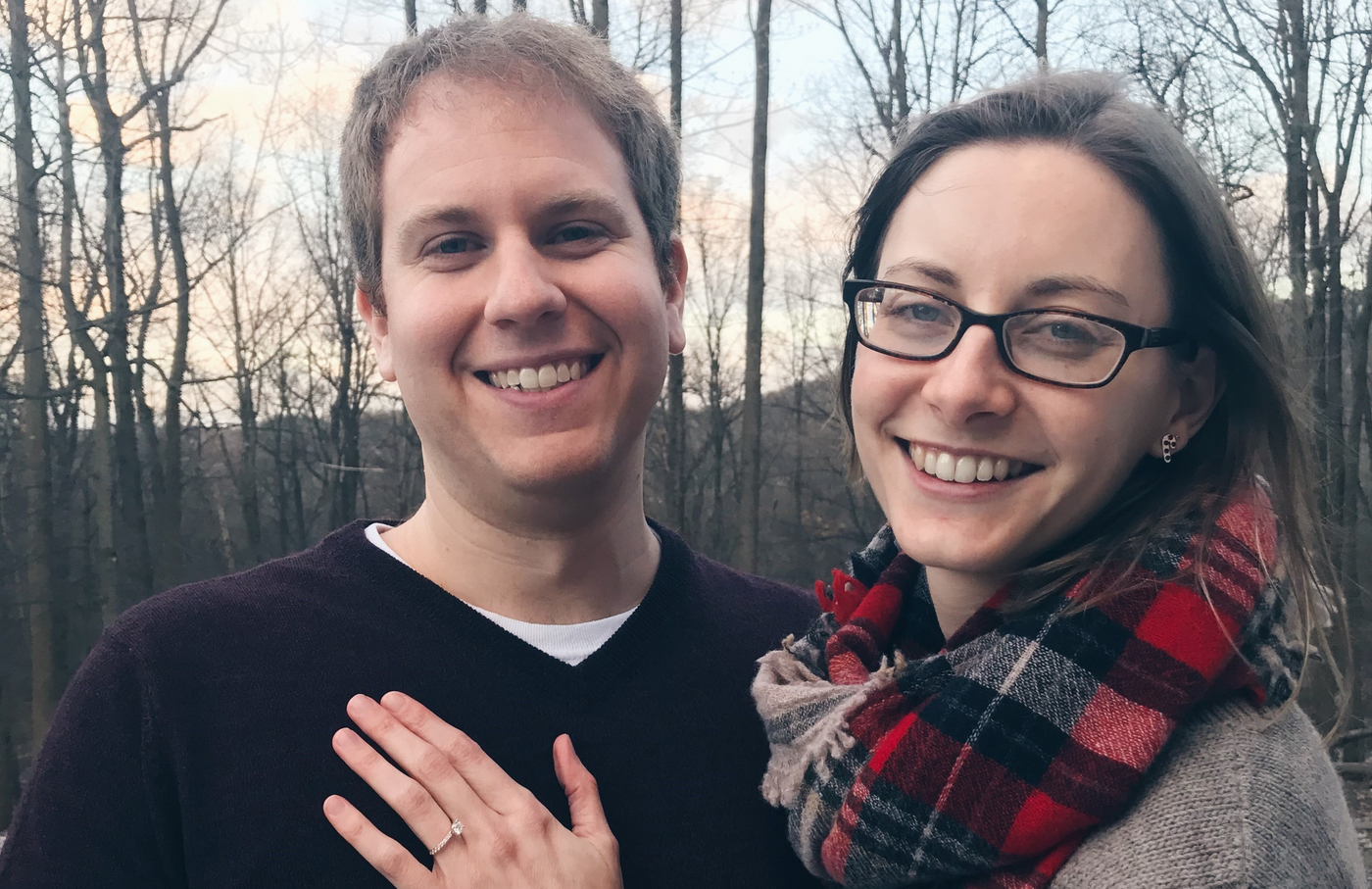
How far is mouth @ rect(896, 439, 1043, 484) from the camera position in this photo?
1.44 m

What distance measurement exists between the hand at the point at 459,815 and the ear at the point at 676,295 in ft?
3.39

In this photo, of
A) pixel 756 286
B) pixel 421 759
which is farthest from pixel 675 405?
pixel 421 759

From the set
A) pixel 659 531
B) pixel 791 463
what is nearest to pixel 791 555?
pixel 791 463

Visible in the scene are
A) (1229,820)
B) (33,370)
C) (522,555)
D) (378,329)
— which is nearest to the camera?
(1229,820)

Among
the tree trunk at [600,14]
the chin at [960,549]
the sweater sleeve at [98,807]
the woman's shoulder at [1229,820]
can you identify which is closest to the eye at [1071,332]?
the chin at [960,549]

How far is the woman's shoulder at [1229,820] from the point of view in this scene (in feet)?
3.80

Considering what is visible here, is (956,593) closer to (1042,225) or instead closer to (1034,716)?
(1034,716)

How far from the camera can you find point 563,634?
1869 millimetres

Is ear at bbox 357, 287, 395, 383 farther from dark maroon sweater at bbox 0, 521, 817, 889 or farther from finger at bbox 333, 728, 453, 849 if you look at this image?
finger at bbox 333, 728, 453, 849

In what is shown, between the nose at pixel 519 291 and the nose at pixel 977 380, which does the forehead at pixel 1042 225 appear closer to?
the nose at pixel 977 380

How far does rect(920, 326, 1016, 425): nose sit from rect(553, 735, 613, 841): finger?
0.87 metres

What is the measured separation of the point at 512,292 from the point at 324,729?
838 millimetres

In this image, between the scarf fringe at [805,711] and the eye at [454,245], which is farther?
the eye at [454,245]

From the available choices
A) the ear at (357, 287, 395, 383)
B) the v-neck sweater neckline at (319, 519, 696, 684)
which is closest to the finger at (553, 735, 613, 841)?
the v-neck sweater neckline at (319, 519, 696, 684)
